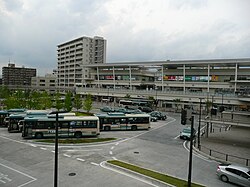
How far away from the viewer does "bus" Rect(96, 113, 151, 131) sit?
34.6 metres

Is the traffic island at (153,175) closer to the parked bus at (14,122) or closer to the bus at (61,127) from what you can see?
the bus at (61,127)

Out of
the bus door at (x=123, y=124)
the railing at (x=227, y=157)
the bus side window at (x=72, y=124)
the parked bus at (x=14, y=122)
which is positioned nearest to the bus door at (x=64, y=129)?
the bus side window at (x=72, y=124)

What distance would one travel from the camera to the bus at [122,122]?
3456 centimetres

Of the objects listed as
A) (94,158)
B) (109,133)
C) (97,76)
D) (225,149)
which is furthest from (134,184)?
(97,76)

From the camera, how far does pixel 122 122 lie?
3516cm

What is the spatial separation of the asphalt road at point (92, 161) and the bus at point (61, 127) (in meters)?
1.82

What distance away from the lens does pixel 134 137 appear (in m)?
30.8

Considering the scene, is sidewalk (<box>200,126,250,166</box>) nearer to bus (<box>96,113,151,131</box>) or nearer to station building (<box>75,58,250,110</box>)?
bus (<box>96,113,151,131</box>)

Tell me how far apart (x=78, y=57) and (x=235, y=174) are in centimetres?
11115

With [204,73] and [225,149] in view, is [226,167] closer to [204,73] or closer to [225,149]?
[225,149]

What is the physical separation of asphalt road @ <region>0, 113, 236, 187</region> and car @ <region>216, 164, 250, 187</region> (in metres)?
0.58

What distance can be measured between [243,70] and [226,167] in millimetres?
56539

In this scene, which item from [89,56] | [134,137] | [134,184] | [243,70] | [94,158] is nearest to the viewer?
[134,184]

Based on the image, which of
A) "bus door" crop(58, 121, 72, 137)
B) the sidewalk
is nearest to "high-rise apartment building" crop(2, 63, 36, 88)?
"bus door" crop(58, 121, 72, 137)
